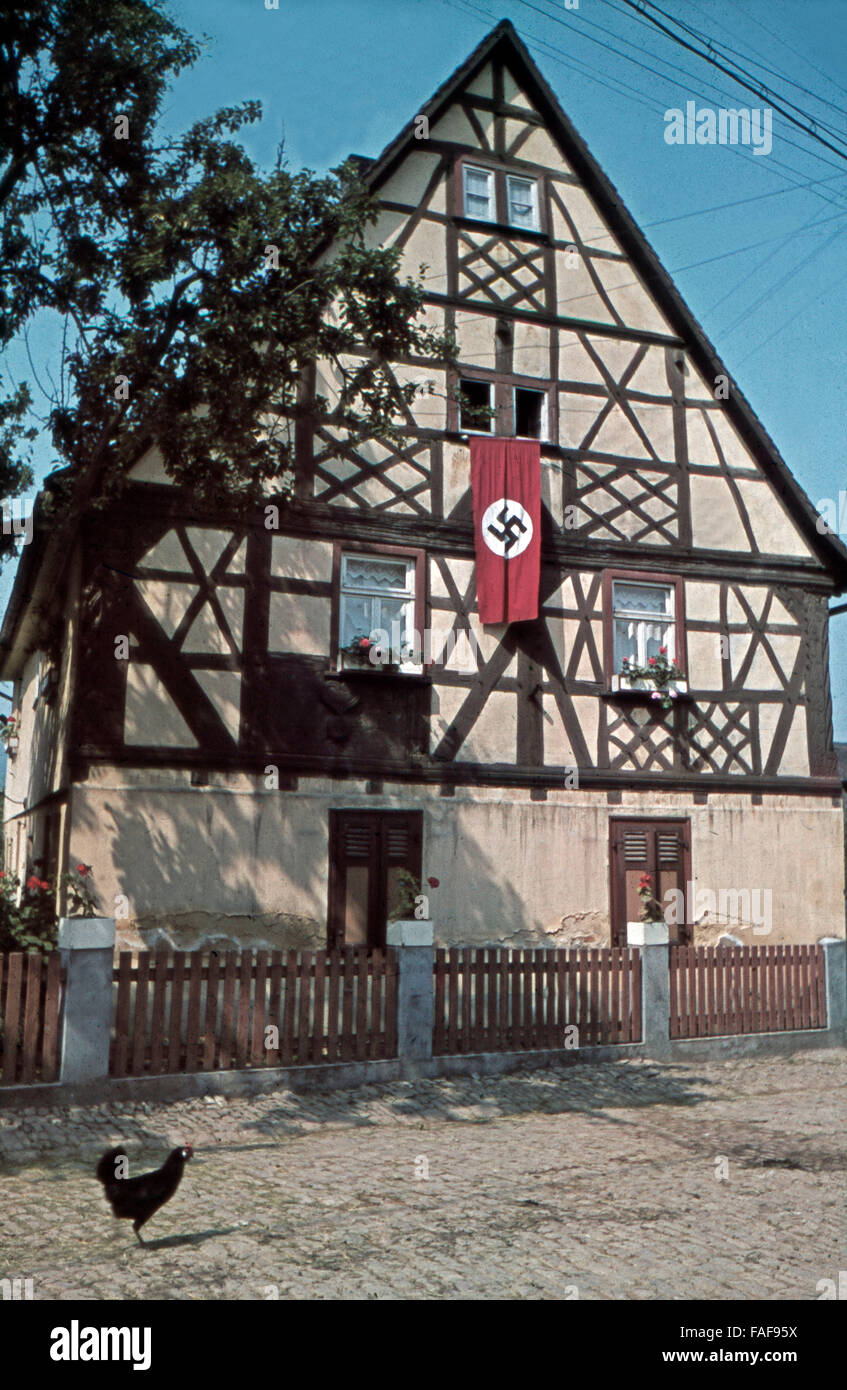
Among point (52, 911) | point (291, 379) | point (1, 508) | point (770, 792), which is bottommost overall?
point (52, 911)

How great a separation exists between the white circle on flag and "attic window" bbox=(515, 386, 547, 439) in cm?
130

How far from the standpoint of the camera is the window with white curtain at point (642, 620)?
15.7 metres

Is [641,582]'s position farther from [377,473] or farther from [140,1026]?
[140,1026]

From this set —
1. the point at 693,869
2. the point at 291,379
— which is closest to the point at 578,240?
the point at 291,379

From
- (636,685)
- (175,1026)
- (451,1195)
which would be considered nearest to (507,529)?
(636,685)

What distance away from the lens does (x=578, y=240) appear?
1619 cm

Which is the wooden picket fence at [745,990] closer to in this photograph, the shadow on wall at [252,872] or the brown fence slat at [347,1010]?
the shadow on wall at [252,872]

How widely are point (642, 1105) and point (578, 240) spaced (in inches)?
456

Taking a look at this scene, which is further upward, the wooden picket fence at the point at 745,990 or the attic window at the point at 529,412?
the attic window at the point at 529,412

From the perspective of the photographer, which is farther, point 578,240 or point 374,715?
point 578,240

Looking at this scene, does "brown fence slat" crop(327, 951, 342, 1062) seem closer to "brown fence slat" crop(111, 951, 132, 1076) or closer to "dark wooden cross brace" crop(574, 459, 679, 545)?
"brown fence slat" crop(111, 951, 132, 1076)

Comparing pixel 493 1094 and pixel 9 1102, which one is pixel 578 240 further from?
pixel 9 1102

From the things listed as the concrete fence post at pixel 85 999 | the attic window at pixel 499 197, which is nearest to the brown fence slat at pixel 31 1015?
the concrete fence post at pixel 85 999

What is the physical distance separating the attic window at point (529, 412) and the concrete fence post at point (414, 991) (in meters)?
7.63
